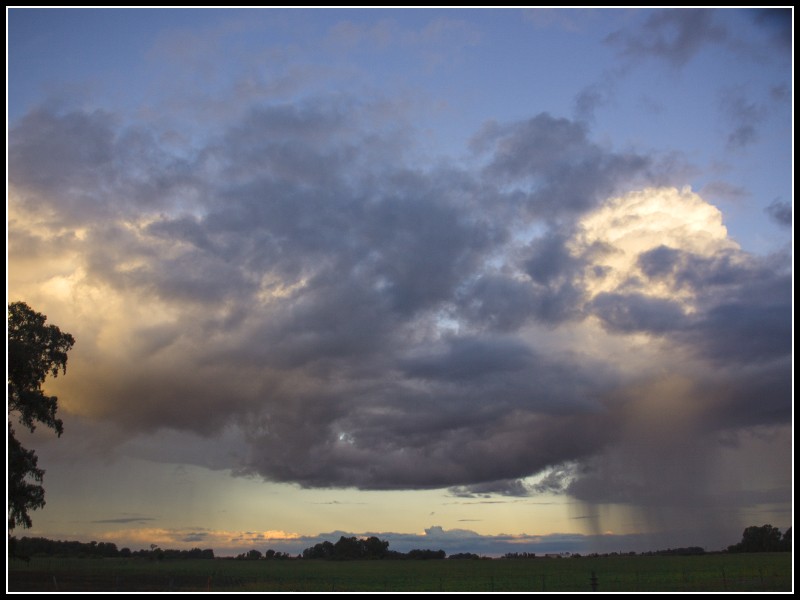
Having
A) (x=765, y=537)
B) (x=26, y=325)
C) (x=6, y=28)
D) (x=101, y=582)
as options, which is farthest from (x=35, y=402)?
(x=765, y=537)

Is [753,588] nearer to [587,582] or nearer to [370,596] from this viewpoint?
[587,582]

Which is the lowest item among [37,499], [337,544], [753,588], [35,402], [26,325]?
[337,544]

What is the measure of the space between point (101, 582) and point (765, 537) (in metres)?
129

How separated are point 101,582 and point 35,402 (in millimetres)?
28889

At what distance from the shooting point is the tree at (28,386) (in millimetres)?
35781

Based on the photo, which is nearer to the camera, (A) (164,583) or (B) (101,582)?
(B) (101,582)

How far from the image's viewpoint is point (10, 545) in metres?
36.3

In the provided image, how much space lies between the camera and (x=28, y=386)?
1508 inches

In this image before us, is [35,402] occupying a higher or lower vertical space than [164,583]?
higher

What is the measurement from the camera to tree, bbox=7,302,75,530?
117 ft

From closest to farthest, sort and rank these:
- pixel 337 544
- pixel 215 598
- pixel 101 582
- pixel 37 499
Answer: pixel 215 598
pixel 37 499
pixel 101 582
pixel 337 544

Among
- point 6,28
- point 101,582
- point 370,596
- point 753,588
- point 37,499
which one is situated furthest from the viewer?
point 101,582

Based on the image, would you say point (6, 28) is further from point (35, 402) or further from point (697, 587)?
point (697, 587)

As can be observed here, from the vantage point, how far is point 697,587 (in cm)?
5338
